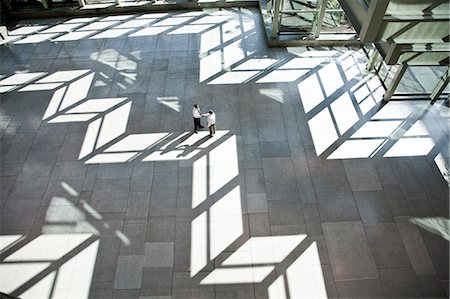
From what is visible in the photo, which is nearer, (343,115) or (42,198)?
(42,198)

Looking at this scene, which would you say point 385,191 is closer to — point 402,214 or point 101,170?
point 402,214

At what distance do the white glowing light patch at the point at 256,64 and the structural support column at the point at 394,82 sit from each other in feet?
15.8

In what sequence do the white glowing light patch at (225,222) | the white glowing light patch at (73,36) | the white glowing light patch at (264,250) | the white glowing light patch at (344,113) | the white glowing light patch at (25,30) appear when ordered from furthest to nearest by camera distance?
the white glowing light patch at (25,30) → the white glowing light patch at (73,36) → the white glowing light patch at (344,113) → the white glowing light patch at (225,222) → the white glowing light patch at (264,250)

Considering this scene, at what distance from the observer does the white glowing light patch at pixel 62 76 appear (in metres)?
13.2

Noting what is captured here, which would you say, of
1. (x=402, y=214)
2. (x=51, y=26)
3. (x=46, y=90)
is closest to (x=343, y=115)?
(x=402, y=214)

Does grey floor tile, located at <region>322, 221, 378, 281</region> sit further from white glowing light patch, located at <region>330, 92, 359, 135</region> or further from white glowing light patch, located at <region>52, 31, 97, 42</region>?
white glowing light patch, located at <region>52, 31, 97, 42</region>

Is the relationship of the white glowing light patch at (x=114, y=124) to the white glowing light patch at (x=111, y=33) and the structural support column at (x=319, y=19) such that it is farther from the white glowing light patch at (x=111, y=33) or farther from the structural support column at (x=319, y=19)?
the structural support column at (x=319, y=19)

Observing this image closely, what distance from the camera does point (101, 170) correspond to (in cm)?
1014

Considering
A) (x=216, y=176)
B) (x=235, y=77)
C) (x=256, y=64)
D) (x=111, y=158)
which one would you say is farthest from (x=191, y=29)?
(x=216, y=176)

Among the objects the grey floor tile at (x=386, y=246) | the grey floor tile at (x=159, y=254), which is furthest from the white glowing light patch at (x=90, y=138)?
the grey floor tile at (x=386, y=246)

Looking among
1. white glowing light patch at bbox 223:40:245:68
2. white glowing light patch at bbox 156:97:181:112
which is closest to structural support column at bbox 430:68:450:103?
white glowing light patch at bbox 223:40:245:68

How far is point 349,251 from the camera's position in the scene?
27.1 feet

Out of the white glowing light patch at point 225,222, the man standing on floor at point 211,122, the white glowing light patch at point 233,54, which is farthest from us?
the white glowing light patch at point 233,54

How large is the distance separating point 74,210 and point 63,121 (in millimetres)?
4117
